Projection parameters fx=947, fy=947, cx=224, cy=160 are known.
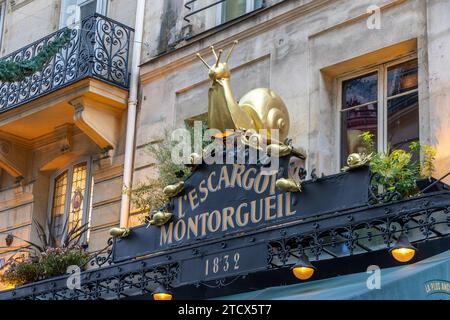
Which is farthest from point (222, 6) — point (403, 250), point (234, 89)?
point (403, 250)

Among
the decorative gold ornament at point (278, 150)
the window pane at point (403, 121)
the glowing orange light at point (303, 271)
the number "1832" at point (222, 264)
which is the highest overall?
the window pane at point (403, 121)

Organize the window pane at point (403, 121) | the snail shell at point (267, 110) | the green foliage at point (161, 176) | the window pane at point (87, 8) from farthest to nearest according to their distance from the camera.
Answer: the window pane at point (87, 8) → the green foliage at point (161, 176) → the snail shell at point (267, 110) → the window pane at point (403, 121)

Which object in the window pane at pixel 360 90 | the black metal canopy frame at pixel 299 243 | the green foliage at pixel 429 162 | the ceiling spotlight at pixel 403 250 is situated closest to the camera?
the ceiling spotlight at pixel 403 250

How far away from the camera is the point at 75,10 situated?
52.7 feet

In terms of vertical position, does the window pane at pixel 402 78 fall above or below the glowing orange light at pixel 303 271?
above

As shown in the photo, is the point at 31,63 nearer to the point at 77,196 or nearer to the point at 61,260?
the point at 77,196

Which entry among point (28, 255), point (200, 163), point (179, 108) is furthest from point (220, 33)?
point (28, 255)

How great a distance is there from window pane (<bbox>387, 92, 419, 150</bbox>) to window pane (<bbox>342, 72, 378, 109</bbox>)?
35 centimetres

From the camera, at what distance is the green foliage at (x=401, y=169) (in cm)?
952

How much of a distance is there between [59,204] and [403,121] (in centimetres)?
659

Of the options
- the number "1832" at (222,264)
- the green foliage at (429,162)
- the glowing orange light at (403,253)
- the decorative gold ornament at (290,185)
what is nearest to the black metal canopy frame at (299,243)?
the number "1832" at (222,264)

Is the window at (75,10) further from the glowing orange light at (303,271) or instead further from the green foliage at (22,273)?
the glowing orange light at (303,271)

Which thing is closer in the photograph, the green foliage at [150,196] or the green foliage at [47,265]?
the green foliage at [150,196]

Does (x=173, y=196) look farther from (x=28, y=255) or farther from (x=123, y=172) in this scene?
(x=28, y=255)
